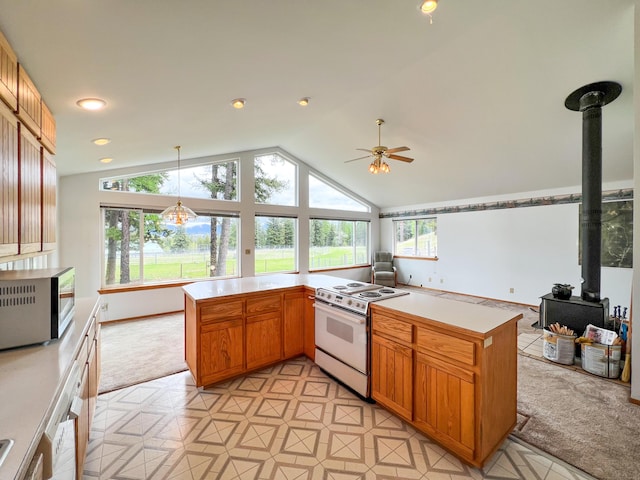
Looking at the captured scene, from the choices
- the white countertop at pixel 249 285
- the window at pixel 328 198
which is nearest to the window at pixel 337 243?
the window at pixel 328 198

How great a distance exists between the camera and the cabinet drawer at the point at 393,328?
6.63 ft

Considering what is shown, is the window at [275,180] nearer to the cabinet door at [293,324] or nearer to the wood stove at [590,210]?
the cabinet door at [293,324]

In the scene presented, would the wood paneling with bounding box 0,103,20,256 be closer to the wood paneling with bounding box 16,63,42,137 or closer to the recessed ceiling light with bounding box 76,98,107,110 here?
the wood paneling with bounding box 16,63,42,137

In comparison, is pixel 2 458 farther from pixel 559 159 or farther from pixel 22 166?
pixel 559 159

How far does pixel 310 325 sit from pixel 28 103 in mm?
2731

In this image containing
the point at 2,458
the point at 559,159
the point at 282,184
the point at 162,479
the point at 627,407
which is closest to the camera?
the point at 2,458

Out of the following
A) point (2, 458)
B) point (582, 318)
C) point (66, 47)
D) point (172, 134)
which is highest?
point (172, 134)

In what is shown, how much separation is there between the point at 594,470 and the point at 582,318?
2272 mm

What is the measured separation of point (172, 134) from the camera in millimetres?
3254

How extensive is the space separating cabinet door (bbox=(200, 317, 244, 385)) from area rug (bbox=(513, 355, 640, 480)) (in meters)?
2.34

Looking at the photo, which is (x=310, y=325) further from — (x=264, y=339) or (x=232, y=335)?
(x=232, y=335)

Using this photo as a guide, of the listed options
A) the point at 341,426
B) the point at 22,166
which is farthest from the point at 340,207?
the point at 22,166

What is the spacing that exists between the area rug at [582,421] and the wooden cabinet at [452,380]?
326 millimetres

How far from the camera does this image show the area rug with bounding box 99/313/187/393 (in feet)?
9.37
